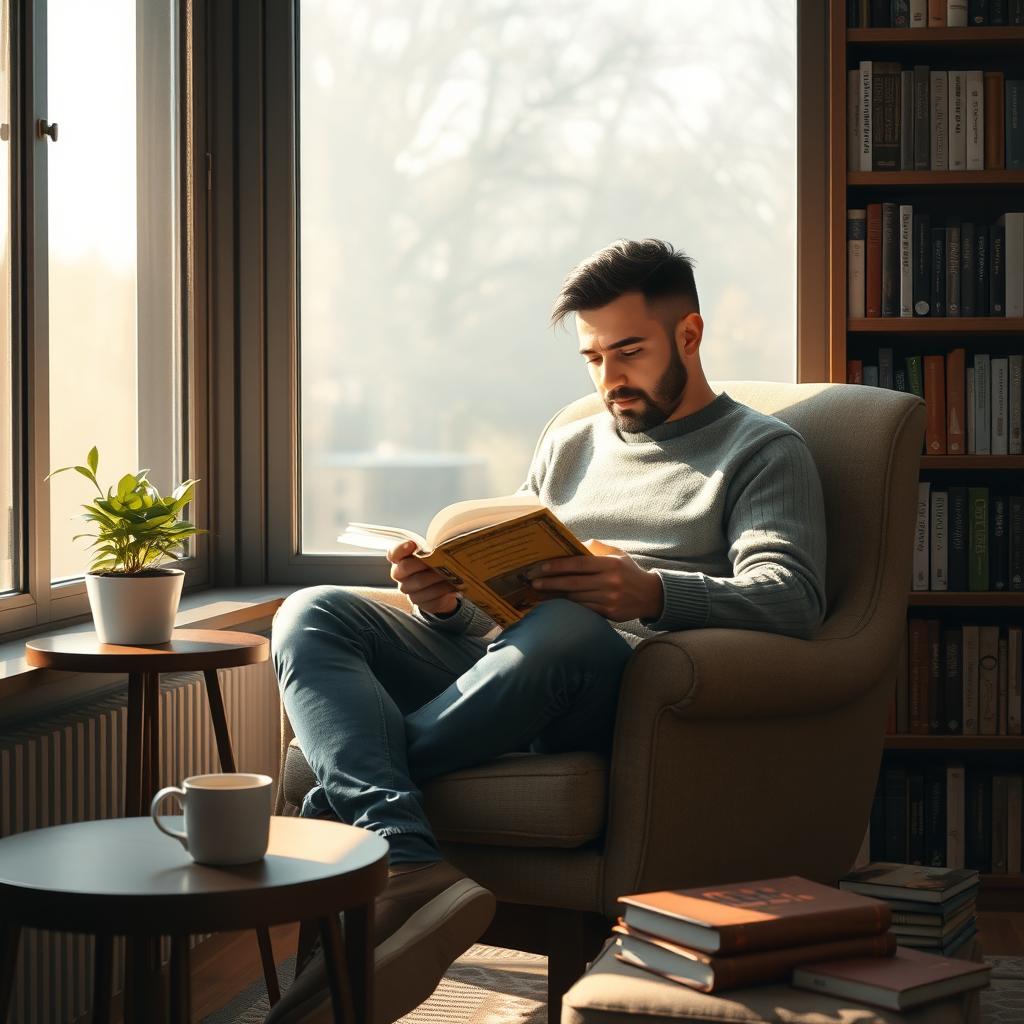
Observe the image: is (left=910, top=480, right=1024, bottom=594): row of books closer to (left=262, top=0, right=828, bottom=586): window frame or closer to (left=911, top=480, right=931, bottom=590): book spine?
(left=911, top=480, right=931, bottom=590): book spine

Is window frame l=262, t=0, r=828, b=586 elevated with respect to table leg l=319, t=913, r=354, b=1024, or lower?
elevated

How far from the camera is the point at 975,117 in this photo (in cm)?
275

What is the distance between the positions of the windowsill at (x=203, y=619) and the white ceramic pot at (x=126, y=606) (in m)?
0.11

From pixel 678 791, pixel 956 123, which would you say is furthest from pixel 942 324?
pixel 678 791

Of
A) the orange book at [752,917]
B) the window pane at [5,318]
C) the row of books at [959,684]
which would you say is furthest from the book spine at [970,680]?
the window pane at [5,318]

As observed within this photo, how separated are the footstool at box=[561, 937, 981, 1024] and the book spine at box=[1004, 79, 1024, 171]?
198 cm

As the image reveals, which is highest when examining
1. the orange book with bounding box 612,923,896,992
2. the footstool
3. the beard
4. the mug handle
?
the beard

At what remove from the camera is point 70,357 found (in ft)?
7.95

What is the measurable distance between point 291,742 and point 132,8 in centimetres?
158

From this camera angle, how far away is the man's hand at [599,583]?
186cm

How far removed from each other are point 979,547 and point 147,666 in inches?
67.0

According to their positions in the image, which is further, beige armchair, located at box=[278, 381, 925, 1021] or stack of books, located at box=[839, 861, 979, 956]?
beige armchair, located at box=[278, 381, 925, 1021]

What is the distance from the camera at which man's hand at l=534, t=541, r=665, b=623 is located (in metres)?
1.86

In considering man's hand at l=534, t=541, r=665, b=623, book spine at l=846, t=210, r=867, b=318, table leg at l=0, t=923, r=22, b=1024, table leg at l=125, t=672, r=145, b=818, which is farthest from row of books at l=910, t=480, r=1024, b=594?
table leg at l=0, t=923, r=22, b=1024
